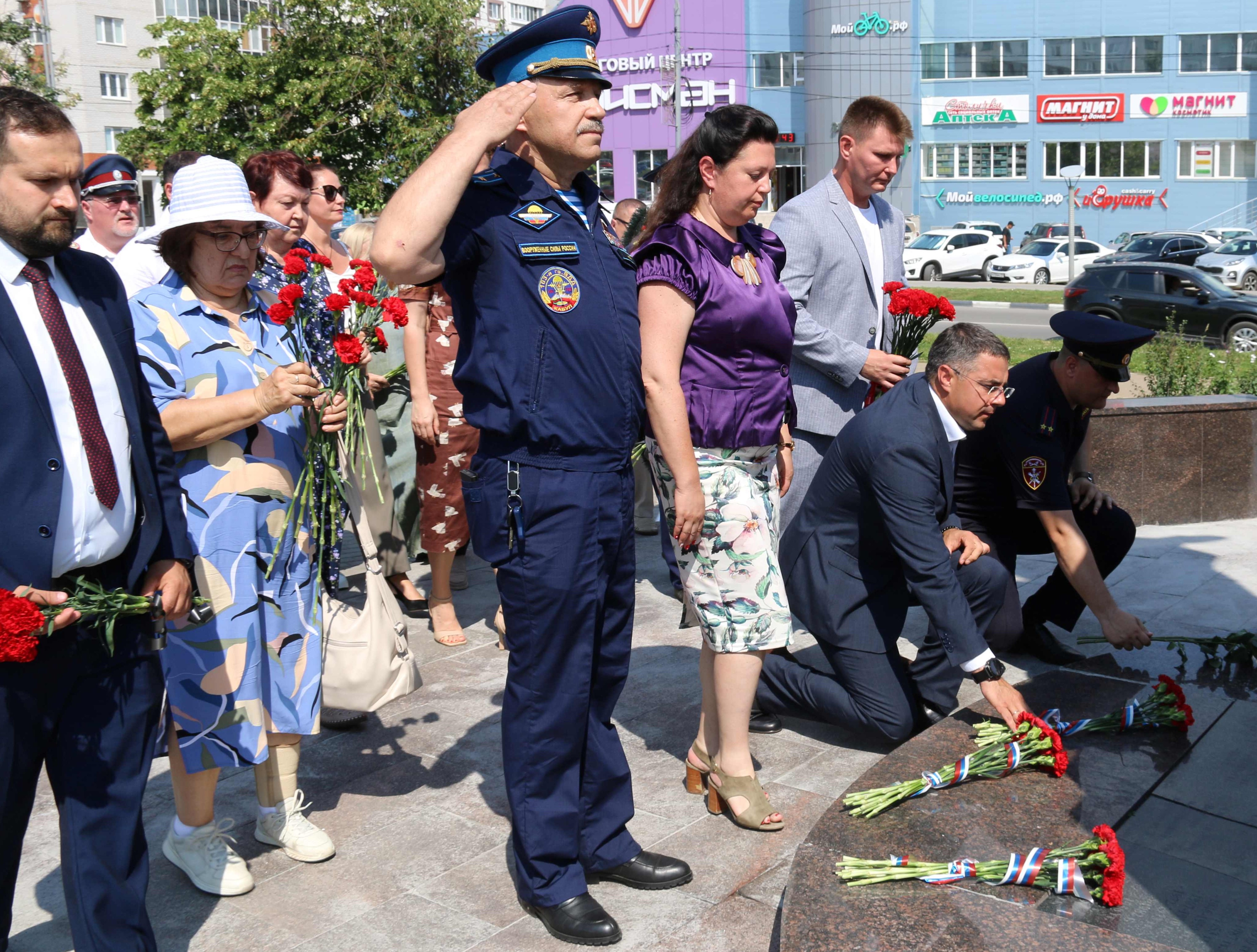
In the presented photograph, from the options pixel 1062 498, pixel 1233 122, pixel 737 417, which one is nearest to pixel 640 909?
pixel 737 417

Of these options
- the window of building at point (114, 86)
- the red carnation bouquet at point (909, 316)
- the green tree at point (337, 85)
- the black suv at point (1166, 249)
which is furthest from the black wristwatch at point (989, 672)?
the window of building at point (114, 86)

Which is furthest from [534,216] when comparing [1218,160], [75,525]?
[1218,160]

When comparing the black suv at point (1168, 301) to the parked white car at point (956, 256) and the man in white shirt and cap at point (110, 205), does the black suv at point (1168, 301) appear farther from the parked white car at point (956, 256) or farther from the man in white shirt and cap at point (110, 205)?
the parked white car at point (956, 256)

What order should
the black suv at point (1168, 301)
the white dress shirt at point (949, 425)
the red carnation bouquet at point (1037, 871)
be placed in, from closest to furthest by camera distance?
the red carnation bouquet at point (1037, 871)
the white dress shirt at point (949, 425)
the black suv at point (1168, 301)

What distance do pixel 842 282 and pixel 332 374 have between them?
209 centimetres

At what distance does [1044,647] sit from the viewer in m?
5.10

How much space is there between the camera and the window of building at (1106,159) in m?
47.0

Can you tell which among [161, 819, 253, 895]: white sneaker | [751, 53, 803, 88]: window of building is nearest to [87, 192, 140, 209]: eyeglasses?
[161, 819, 253, 895]: white sneaker

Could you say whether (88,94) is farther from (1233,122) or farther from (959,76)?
(1233,122)

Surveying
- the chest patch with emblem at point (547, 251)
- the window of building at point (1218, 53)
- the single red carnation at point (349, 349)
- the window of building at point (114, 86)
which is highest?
the window of building at point (114, 86)

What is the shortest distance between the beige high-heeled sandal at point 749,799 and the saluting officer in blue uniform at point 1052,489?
4.88ft

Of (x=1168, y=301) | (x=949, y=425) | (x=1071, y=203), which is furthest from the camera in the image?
(x=1071, y=203)

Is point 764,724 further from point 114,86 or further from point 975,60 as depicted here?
point 114,86

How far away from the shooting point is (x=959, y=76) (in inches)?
1954
